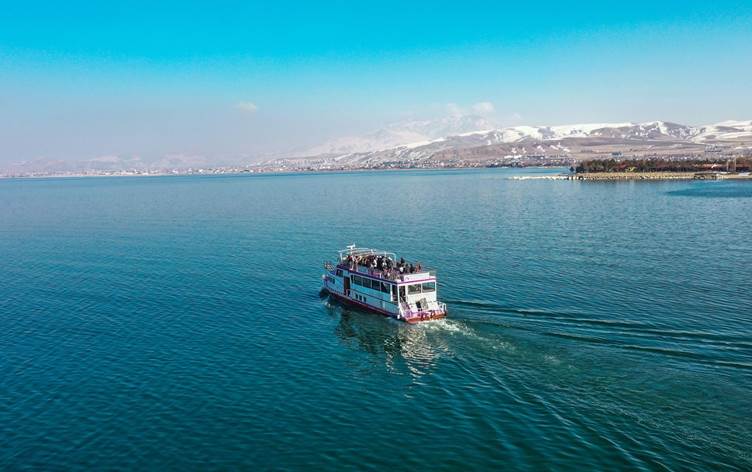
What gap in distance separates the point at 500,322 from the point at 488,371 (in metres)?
10.1

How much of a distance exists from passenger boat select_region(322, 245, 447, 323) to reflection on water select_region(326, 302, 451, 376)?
3.71 ft

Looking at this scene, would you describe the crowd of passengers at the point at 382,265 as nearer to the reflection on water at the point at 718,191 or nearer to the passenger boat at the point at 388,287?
the passenger boat at the point at 388,287

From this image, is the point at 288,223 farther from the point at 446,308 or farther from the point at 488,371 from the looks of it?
the point at 488,371

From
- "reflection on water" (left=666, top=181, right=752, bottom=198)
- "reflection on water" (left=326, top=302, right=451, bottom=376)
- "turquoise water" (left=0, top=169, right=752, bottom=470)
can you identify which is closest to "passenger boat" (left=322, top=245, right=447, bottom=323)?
"reflection on water" (left=326, top=302, right=451, bottom=376)

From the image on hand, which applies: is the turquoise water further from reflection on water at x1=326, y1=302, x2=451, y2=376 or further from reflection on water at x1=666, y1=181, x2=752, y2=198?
reflection on water at x1=666, y1=181, x2=752, y2=198

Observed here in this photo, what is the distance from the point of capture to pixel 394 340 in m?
48.3

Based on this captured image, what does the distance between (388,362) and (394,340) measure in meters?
5.04

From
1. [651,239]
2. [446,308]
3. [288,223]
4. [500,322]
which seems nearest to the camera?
[500,322]

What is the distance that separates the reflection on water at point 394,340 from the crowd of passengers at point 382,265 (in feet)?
14.3

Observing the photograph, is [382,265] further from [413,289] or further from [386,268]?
[413,289]

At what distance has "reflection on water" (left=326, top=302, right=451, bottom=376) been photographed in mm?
42656

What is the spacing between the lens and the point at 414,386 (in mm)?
38469

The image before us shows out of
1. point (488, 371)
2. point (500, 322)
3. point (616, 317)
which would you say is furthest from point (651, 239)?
point (488, 371)

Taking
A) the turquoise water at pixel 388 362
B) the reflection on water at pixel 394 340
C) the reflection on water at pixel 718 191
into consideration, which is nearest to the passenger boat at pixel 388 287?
the reflection on water at pixel 394 340
